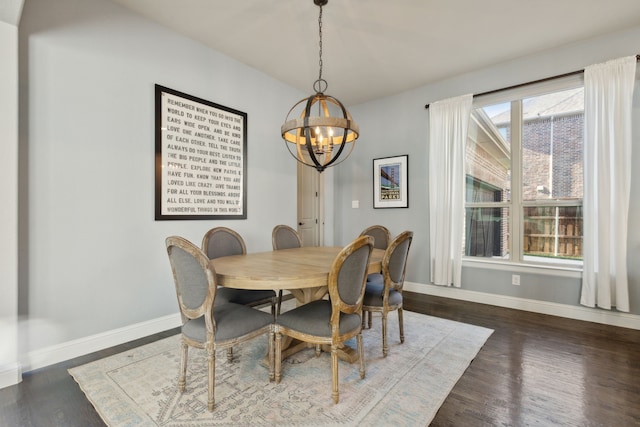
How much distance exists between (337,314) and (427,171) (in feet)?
9.73

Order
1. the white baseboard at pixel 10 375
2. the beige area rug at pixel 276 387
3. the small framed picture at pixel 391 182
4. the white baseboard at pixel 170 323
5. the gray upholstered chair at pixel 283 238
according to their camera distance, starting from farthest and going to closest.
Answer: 1. the small framed picture at pixel 391 182
2. the gray upholstered chair at pixel 283 238
3. the white baseboard at pixel 170 323
4. the white baseboard at pixel 10 375
5. the beige area rug at pixel 276 387

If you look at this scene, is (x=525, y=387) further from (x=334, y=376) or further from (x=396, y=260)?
(x=334, y=376)

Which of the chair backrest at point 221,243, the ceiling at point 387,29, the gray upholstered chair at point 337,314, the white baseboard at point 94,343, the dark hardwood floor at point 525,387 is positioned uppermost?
the ceiling at point 387,29

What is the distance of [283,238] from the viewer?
3.21 m

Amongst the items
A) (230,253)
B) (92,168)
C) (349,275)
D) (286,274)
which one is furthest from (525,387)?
(92,168)

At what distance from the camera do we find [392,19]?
8.83 feet

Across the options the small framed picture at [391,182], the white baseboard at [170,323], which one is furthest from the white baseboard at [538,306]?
the small framed picture at [391,182]

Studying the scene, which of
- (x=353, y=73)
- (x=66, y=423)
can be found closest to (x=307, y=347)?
(x=66, y=423)

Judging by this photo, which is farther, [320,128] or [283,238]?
[283,238]

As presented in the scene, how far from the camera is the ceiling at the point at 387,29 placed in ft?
8.30

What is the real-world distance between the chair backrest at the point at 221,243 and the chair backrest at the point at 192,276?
2.79 ft

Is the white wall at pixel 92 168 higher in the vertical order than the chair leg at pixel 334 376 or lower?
higher

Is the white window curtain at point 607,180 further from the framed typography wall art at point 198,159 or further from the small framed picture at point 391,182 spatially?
the framed typography wall art at point 198,159

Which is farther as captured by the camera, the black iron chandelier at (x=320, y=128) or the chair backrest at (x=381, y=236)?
the chair backrest at (x=381, y=236)
